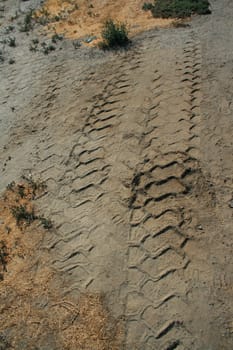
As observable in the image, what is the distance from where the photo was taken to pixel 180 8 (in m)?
9.70

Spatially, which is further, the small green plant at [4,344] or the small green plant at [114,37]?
the small green plant at [114,37]

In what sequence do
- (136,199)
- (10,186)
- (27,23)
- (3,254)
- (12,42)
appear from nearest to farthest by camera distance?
(3,254)
(136,199)
(10,186)
(12,42)
(27,23)

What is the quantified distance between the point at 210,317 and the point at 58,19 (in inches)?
392

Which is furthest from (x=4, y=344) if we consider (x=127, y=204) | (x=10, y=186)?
(x=10, y=186)

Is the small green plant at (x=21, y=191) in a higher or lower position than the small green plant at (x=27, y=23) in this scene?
lower

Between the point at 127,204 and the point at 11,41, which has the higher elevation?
the point at 11,41

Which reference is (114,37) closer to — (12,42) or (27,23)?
(12,42)

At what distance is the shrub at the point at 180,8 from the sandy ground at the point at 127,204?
1.49 metres

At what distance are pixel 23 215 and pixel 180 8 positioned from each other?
735 centimetres

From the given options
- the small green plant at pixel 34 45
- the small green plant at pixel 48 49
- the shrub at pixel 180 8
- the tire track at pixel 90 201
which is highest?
the small green plant at pixel 34 45

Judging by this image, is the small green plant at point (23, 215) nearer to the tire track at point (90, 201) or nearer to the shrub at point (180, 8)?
the tire track at point (90, 201)

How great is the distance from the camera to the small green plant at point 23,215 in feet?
17.6

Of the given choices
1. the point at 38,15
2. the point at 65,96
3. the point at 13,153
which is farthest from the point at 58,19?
the point at 13,153

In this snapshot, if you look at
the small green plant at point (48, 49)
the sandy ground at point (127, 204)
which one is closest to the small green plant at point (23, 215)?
the sandy ground at point (127, 204)
